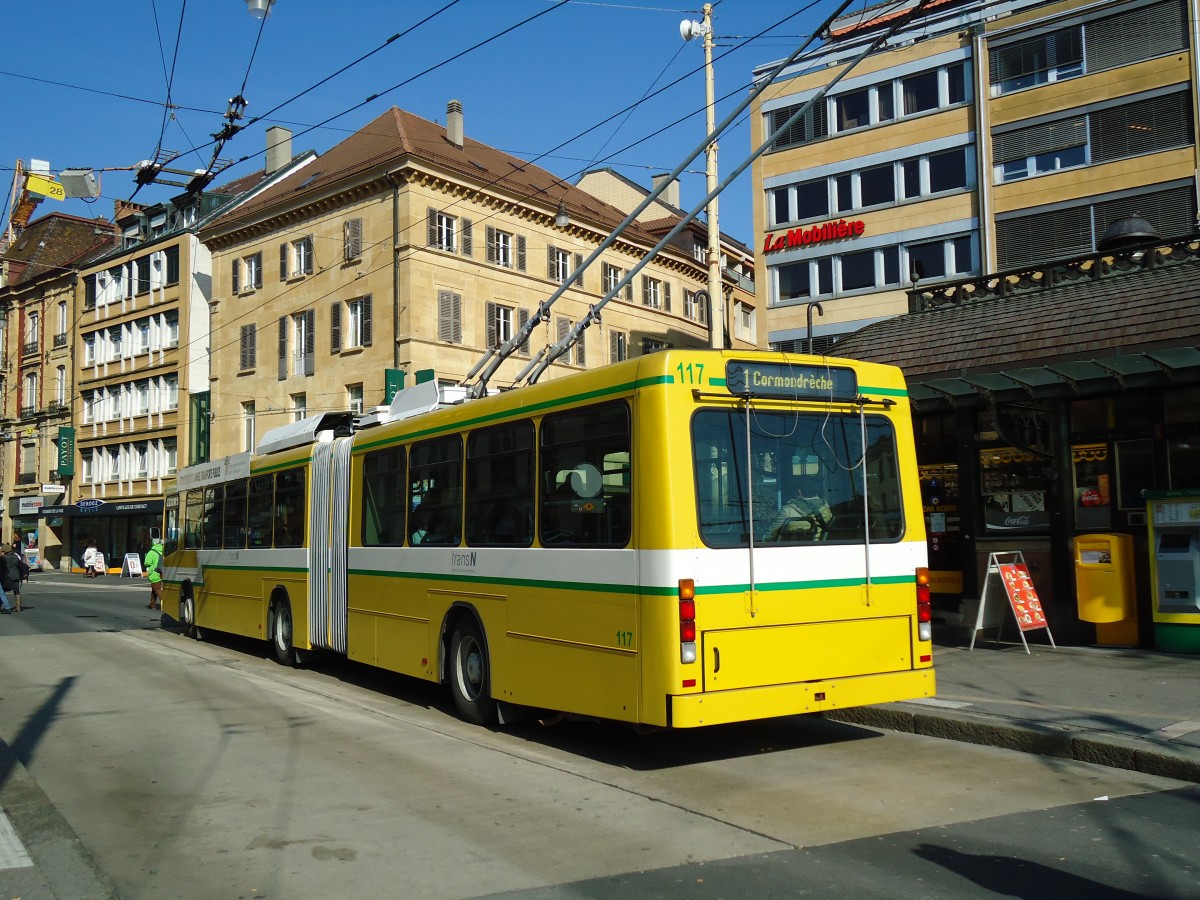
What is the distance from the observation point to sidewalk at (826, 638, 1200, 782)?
25.6ft

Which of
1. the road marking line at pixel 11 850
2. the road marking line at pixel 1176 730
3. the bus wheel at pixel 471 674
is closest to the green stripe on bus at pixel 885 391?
the road marking line at pixel 1176 730

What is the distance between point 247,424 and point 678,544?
141 feet

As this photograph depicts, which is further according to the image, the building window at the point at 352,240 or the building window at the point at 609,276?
the building window at the point at 609,276

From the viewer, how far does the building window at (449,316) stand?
133 ft

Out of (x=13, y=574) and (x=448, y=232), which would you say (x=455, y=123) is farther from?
(x=13, y=574)

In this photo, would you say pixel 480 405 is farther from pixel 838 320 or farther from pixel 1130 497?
pixel 838 320

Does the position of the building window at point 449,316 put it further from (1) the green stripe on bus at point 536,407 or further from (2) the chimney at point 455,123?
(1) the green stripe on bus at point 536,407

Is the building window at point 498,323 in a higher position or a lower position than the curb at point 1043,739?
higher

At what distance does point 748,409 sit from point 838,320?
3335 cm

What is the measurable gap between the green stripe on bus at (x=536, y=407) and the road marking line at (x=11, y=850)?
4.65 metres

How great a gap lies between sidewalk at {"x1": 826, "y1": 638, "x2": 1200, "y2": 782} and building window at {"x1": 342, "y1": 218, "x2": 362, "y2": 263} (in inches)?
1318

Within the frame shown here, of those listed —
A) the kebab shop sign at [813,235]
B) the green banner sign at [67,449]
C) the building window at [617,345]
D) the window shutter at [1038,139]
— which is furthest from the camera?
the green banner sign at [67,449]

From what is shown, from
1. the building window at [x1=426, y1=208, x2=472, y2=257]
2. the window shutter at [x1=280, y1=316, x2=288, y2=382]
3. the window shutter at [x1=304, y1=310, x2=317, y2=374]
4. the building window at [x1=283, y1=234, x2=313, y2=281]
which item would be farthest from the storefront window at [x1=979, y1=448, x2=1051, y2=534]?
the window shutter at [x1=280, y1=316, x2=288, y2=382]

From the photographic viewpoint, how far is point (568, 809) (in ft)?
22.8
